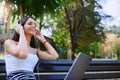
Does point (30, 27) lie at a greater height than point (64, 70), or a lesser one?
greater

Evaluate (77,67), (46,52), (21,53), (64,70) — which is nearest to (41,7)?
(64,70)

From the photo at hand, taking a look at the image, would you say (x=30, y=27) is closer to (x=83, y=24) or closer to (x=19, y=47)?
(x=19, y=47)

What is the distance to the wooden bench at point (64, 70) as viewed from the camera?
453 cm

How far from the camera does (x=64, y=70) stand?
4770 mm

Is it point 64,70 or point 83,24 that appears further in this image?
point 83,24

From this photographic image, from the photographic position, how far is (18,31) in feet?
13.0

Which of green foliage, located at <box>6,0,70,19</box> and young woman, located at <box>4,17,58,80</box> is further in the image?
green foliage, located at <box>6,0,70,19</box>

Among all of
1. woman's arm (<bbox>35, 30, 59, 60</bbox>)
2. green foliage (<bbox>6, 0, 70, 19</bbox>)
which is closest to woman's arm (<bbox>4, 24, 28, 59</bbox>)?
woman's arm (<bbox>35, 30, 59, 60</bbox>)

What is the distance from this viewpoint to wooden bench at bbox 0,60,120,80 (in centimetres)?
453

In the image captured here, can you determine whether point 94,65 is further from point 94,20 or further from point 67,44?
point 67,44

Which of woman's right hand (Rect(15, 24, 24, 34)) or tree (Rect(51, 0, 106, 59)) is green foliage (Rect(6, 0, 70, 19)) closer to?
woman's right hand (Rect(15, 24, 24, 34))

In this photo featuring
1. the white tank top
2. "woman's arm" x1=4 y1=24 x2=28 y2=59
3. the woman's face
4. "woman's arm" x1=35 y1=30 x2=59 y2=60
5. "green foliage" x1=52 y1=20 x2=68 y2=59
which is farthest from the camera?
"green foliage" x1=52 y1=20 x2=68 y2=59

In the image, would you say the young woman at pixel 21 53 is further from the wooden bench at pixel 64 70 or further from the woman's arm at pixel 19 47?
the wooden bench at pixel 64 70

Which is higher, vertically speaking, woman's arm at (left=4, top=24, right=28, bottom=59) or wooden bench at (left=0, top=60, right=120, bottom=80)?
woman's arm at (left=4, top=24, right=28, bottom=59)
